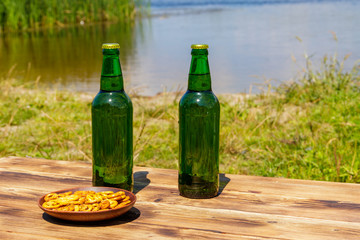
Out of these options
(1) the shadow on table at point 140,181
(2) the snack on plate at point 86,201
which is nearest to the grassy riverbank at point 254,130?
(1) the shadow on table at point 140,181

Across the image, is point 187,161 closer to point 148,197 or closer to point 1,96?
point 148,197

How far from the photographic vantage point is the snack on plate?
51.8 inches

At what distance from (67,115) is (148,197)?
10.3 feet

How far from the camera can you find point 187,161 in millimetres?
1491

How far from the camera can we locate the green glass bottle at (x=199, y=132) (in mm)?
1445

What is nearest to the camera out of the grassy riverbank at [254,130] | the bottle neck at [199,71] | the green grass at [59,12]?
the bottle neck at [199,71]

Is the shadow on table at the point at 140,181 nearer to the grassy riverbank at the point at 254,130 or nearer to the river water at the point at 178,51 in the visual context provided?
the grassy riverbank at the point at 254,130

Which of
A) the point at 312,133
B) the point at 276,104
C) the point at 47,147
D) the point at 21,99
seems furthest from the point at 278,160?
the point at 21,99

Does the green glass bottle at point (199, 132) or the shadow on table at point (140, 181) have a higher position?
the green glass bottle at point (199, 132)

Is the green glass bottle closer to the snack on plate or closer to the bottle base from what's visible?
the bottle base

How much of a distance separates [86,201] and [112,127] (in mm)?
248

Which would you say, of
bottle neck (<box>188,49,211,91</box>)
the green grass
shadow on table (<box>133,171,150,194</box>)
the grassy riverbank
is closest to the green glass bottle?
bottle neck (<box>188,49,211,91</box>)

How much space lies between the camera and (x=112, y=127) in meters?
1.48

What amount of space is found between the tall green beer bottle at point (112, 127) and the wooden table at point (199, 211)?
0.11 meters
